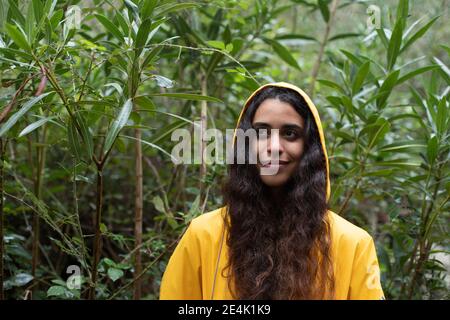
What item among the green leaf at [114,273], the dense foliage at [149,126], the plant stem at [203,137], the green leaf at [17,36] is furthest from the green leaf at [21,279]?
the green leaf at [17,36]

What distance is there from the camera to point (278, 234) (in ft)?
5.30

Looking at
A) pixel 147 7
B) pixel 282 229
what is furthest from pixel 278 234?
pixel 147 7

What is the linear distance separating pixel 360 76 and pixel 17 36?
136 centimetres

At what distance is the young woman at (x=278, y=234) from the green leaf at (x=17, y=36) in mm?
618

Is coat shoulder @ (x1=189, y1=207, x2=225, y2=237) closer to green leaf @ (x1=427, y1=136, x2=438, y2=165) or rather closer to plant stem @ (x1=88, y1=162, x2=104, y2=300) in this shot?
plant stem @ (x1=88, y1=162, x2=104, y2=300)

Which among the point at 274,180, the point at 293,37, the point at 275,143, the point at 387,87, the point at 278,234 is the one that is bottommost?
the point at 278,234

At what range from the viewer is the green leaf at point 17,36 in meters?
1.44

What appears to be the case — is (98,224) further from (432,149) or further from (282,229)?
(432,149)

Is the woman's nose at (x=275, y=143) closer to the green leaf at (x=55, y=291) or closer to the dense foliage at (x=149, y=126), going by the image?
the dense foliage at (x=149, y=126)

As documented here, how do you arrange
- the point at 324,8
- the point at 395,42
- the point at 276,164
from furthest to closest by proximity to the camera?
the point at 324,8 → the point at 395,42 → the point at 276,164

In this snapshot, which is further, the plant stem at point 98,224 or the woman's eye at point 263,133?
the plant stem at point 98,224

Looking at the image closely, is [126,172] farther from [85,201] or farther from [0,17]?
[0,17]
